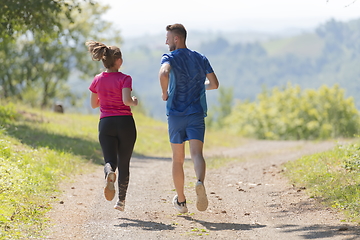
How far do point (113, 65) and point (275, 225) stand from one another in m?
2.73

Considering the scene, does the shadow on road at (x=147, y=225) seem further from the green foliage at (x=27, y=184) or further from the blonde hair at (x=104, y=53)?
the blonde hair at (x=104, y=53)

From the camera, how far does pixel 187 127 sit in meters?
5.71

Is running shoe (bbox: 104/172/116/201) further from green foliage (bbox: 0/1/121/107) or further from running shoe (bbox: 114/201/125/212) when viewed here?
green foliage (bbox: 0/1/121/107)

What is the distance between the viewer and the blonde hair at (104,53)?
5844 millimetres

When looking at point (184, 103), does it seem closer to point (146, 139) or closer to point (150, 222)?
point (150, 222)

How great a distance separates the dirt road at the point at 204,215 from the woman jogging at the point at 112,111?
1.67 ft

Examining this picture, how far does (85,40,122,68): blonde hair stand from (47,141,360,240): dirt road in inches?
76.6

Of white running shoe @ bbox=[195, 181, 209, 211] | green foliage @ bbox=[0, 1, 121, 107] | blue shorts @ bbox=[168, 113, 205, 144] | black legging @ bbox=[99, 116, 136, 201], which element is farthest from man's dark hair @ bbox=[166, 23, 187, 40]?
green foliage @ bbox=[0, 1, 121, 107]

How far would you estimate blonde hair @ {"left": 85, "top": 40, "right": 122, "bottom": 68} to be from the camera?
5844mm

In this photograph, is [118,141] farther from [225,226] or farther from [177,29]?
[225,226]

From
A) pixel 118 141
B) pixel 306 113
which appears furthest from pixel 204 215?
pixel 306 113

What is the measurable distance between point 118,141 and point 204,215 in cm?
144

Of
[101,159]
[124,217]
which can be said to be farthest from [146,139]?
[124,217]

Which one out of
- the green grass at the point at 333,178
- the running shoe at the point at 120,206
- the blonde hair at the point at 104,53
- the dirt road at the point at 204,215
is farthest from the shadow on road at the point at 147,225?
the green grass at the point at 333,178
